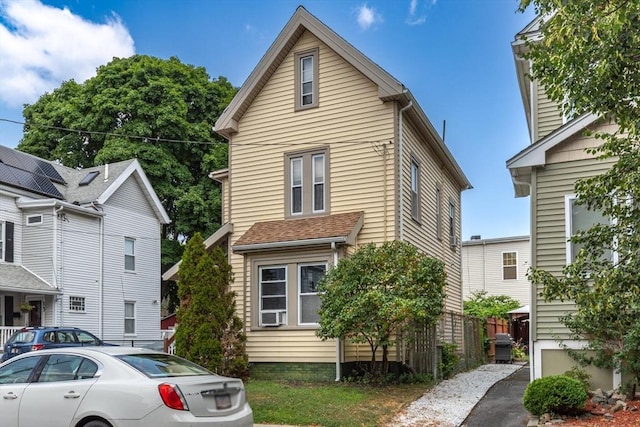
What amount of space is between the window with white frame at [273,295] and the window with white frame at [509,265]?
20.6 meters

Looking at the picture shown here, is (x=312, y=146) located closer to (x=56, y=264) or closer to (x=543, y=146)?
(x=543, y=146)

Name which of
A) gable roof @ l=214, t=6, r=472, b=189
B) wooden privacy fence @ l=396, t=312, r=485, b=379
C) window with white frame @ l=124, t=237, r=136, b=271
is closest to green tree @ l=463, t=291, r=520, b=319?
wooden privacy fence @ l=396, t=312, r=485, b=379

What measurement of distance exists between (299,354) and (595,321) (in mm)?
7403

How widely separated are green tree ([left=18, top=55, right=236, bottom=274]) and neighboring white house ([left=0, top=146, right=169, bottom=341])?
8.33 feet

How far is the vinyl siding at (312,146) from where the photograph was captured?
16266 millimetres

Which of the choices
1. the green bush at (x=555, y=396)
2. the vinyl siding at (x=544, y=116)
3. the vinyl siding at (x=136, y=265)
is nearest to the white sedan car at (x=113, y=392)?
the green bush at (x=555, y=396)

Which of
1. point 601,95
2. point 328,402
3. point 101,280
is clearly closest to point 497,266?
point 101,280

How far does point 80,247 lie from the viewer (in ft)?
87.8

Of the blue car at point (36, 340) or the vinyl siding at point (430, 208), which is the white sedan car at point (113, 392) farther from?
the blue car at point (36, 340)

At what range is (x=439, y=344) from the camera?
54.3ft

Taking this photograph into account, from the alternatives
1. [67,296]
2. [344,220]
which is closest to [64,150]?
[67,296]

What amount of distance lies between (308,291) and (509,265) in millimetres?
20790

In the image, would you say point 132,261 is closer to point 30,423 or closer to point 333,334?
point 333,334

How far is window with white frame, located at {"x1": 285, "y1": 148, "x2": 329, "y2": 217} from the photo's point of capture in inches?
674
